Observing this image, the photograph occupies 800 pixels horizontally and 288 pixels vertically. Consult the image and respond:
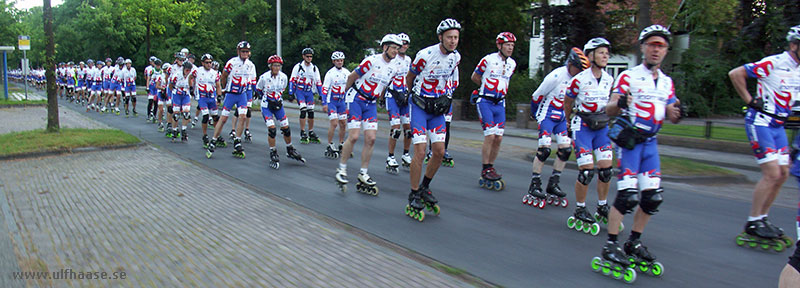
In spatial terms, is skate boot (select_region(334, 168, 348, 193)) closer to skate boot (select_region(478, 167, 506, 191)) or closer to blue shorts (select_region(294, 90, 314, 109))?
skate boot (select_region(478, 167, 506, 191))

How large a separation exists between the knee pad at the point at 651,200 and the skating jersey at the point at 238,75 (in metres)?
8.99

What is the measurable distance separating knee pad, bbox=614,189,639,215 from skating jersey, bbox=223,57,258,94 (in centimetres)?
884

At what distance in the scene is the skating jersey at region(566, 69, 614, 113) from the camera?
612 cm

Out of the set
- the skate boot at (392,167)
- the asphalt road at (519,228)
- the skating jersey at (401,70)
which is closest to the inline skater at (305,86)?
the asphalt road at (519,228)

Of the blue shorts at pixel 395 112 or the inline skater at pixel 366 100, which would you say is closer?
the inline skater at pixel 366 100

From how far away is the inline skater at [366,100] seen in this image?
25.5 ft

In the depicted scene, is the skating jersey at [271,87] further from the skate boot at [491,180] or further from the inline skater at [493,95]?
the skate boot at [491,180]

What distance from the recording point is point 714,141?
14531 mm

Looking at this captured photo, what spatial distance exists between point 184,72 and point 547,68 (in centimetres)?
1318

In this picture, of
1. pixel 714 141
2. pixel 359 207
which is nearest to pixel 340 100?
pixel 359 207

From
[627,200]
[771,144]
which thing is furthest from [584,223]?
[771,144]

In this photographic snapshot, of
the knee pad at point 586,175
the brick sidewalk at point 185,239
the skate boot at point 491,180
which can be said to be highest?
the knee pad at point 586,175

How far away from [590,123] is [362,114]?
137 inches

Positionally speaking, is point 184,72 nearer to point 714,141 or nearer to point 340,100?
point 340,100
